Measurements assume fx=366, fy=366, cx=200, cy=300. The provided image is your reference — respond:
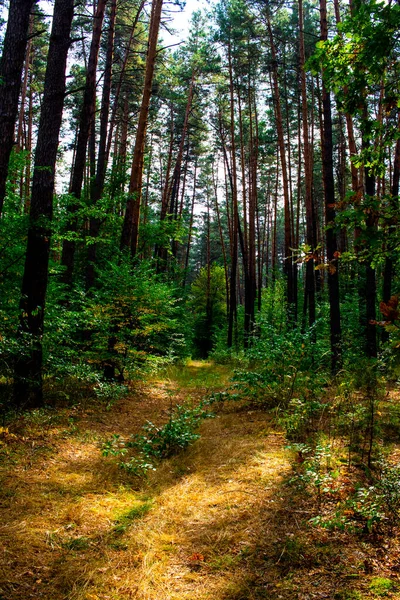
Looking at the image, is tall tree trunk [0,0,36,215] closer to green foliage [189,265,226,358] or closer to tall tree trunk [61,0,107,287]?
tall tree trunk [61,0,107,287]

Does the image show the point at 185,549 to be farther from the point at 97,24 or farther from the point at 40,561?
the point at 97,24

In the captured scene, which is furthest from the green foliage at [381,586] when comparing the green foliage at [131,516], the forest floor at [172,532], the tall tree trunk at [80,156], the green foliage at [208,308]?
the green foliage at [208,308]

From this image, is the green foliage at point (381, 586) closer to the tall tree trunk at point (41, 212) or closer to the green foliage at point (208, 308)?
the tall tree trunk at point (41, 212)

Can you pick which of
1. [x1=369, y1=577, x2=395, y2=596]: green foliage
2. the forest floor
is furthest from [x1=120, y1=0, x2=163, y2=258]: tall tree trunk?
[x1=369, y1=577, x2=395, y2=596]: green foliage

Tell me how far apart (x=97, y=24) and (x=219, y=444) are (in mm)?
10891

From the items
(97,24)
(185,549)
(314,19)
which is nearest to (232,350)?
(97,24)

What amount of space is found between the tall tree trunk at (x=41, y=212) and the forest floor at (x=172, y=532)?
822 millimetres

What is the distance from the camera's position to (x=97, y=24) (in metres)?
9.75

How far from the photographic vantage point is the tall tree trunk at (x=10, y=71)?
16.0ft

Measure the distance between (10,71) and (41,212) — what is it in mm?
1865

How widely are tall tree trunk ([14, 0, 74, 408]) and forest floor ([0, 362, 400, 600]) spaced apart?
2.70ft

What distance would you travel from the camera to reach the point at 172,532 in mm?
2896

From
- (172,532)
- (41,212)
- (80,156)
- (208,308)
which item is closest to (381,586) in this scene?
(172,532)

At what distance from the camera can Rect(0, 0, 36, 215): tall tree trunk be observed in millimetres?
4879
